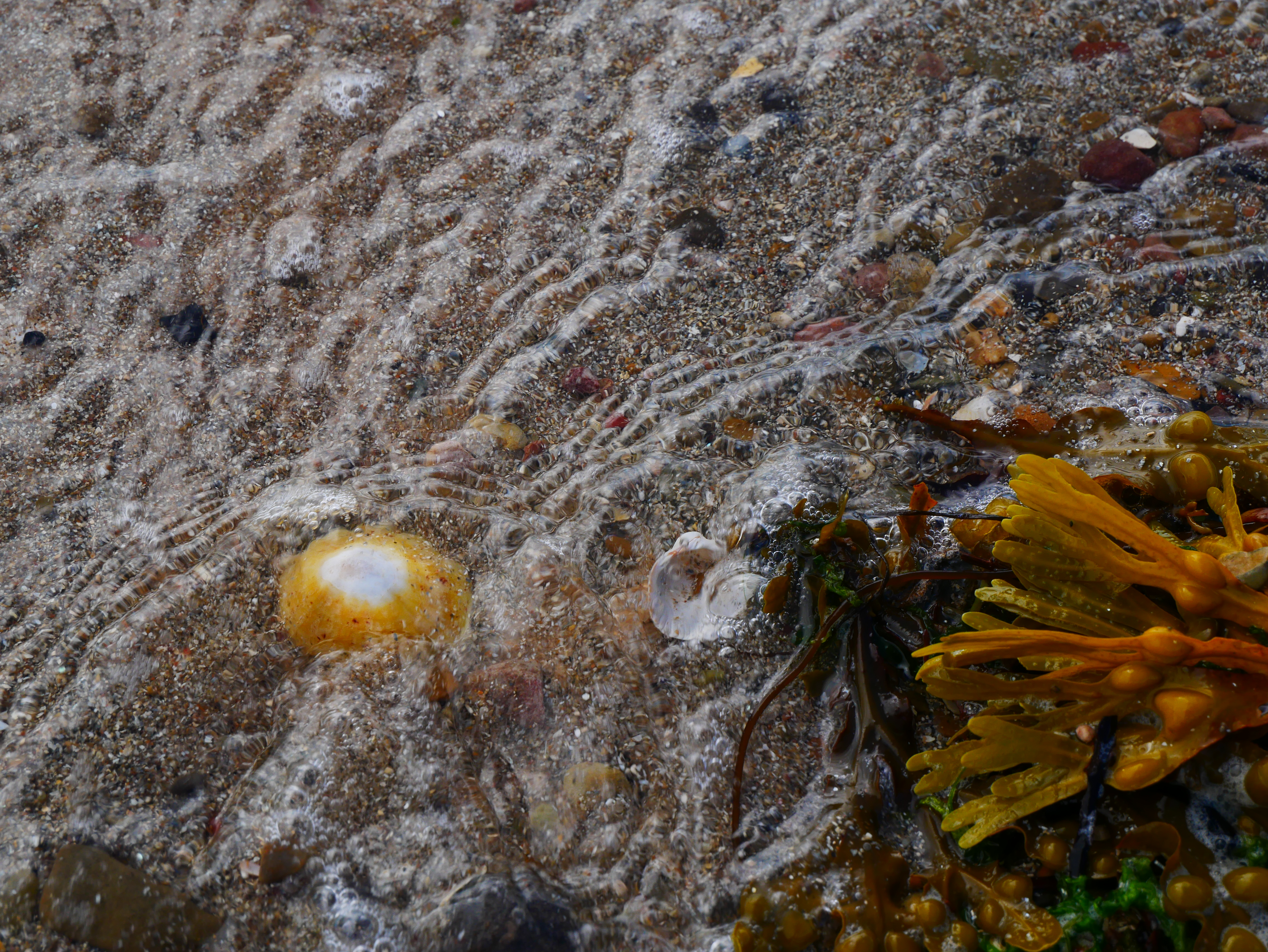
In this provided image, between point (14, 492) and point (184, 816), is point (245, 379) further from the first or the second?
point (184, 816)

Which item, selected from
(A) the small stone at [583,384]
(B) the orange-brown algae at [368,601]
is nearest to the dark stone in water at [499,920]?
(B) the orange-brown algae at [368,601]

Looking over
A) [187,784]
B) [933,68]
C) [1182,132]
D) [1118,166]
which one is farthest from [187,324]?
[1182,132]

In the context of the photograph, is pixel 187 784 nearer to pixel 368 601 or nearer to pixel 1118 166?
pixel 368 601

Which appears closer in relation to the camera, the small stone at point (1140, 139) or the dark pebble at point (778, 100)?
the small stone at point (1140, 139)

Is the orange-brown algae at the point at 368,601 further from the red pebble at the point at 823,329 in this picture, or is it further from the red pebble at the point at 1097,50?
the red pebble at the point at 1097,50

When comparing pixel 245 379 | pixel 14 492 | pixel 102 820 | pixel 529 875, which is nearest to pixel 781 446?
pixel 529 875

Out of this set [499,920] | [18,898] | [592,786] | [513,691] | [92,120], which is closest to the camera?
[499,920]

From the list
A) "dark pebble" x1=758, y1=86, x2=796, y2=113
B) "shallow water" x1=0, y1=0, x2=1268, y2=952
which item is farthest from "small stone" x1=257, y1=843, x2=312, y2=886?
"dark pebble" x1=758, y1=86, x2=796, y2=113
